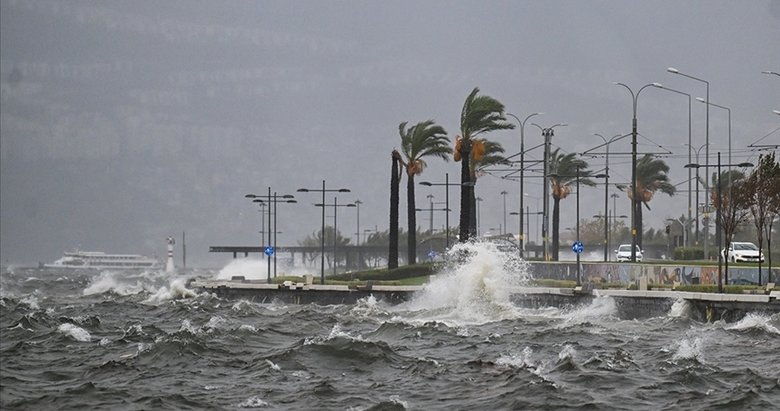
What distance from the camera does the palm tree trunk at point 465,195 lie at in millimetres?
83562

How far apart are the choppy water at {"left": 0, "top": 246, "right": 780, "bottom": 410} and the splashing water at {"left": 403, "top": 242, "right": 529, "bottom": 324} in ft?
8.24

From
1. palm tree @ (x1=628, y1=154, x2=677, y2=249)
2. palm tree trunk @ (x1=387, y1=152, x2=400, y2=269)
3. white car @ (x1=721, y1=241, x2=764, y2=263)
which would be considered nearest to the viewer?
white car @ (x1=721, y1=241, x2=764, y2=263)

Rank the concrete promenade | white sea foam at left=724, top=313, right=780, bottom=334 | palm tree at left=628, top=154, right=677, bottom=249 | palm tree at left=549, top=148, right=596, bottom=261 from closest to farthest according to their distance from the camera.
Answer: white sea foam at left=724, top=313, right=780, bottom=334
the concrete promenade
palm tree at left=549, top=148, right=596, bottom=261
palm tree at left=628, top=154, right=677, bottom=249

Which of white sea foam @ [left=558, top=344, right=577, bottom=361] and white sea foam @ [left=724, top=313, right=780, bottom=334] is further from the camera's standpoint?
white sea foam @ [left=724, top=313, right=780, bottom=334]

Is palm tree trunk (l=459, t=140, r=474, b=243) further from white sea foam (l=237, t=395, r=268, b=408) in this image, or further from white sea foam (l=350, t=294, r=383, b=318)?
Result: white sea foam (l=237, t=395, r=268, b=408)

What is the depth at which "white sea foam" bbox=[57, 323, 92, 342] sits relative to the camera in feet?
144

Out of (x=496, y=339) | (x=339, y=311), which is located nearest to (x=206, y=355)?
(x=496, y=339)

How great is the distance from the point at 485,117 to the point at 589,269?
16.5 m

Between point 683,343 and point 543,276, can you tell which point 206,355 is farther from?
point 543,276

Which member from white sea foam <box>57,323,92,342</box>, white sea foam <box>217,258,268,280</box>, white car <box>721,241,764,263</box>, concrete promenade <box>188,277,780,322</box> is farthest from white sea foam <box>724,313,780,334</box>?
white sea foam <box>217,258,268,280</box>

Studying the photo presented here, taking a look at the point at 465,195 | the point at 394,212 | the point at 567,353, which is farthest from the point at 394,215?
the point at 567,353

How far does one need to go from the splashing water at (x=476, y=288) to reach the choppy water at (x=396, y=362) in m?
A: 2.51

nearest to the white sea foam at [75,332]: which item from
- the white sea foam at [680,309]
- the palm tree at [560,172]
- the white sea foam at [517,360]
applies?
the white sea foam at [517,360]

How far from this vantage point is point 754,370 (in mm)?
32719
